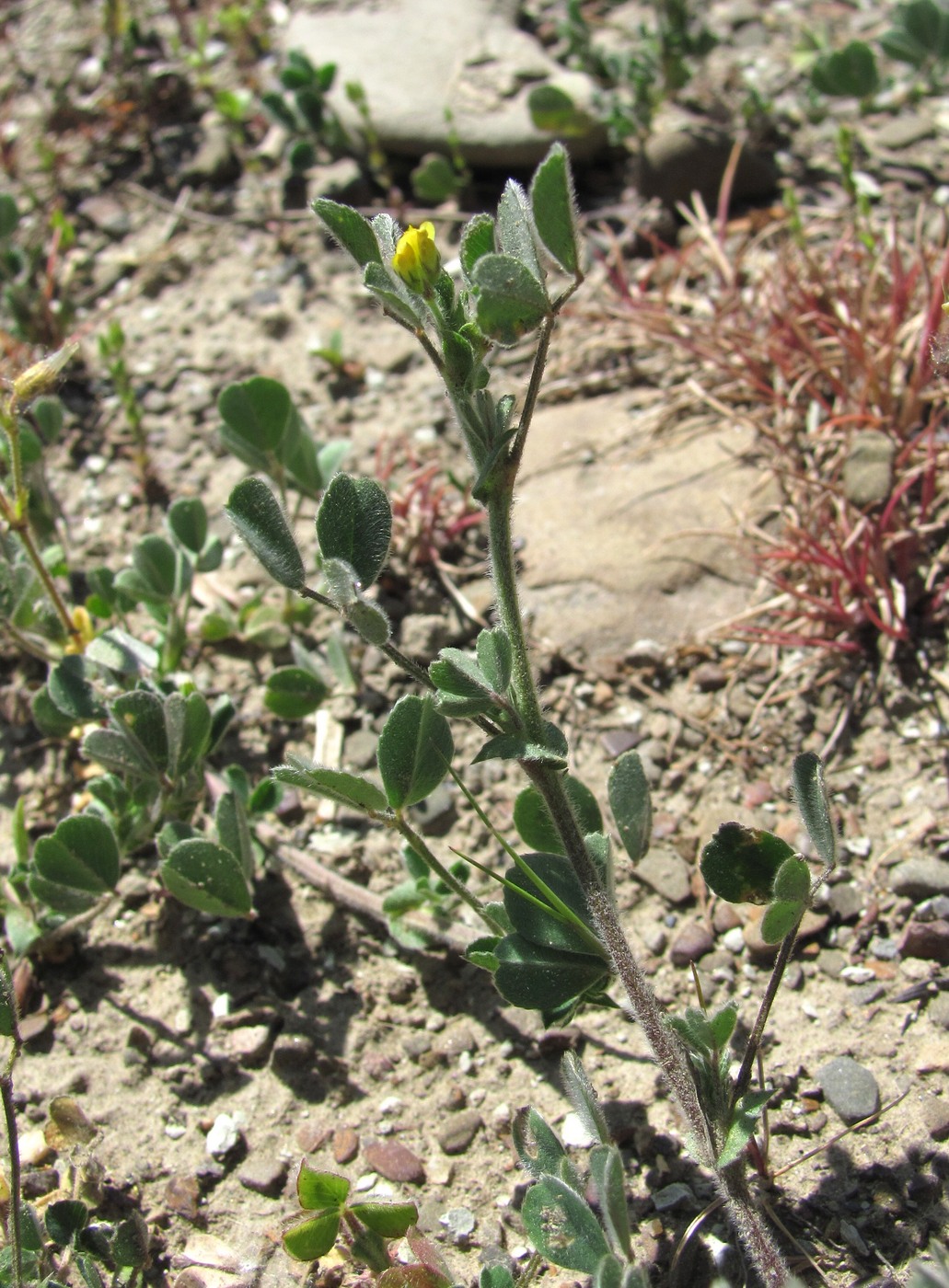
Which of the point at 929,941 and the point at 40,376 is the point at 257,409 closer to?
the point at 40,376

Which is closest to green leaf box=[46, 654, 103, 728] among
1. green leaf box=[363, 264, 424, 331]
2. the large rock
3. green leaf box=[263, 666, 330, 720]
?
green leaf box=[263, 666, 330, 720]

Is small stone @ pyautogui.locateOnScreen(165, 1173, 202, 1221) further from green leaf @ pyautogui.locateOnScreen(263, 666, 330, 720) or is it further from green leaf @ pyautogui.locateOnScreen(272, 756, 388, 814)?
green leaf @ pyautogui.locateOnScreen(263, 666, 330, 720)

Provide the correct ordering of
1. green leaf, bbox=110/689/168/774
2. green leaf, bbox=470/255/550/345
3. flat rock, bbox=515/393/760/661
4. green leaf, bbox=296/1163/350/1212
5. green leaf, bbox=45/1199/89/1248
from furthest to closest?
flat rock, bbox=515/393/760/661, green leaf, bbox=110/689/168/774, green leaf, bbox=45/1199/89/1248, green leaf, bbox=296/1163/350/1212, green leaf, bbox=470/255/550/345

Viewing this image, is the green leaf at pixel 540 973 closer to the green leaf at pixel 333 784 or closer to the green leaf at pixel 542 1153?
the green leaf at pixel 542 1153

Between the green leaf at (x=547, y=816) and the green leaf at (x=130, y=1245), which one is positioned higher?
the green leaf at (x=547, y=816)

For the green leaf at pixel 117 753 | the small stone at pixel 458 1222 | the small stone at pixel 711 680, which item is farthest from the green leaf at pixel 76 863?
the small stone at pixel 711 680
